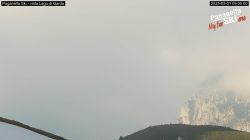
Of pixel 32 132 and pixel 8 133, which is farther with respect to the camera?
pixel 32 132

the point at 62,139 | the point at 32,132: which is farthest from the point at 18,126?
the point at 62,139

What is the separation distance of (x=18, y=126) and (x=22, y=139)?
1.76ft

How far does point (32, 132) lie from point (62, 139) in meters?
0.53

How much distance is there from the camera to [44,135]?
677 cm

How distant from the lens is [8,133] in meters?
6.09

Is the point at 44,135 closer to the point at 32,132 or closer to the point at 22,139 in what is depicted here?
the point at 32,132

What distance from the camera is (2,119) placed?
6.45 m

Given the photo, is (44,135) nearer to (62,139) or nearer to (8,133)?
(62,139)

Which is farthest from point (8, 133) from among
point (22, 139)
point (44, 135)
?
point (44, 135)

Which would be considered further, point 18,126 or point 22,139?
point 18,126

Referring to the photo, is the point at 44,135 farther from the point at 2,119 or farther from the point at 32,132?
the point at 2,119

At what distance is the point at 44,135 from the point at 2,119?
736mm

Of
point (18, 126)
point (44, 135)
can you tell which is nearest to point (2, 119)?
point (18, 126)

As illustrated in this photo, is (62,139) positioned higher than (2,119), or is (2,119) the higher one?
(2,119)
